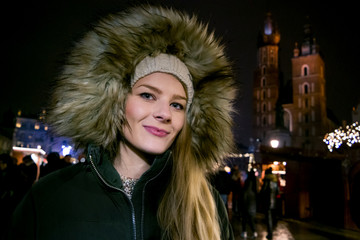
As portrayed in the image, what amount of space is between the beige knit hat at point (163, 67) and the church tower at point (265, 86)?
246 ft

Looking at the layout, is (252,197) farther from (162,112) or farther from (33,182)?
(162,112)

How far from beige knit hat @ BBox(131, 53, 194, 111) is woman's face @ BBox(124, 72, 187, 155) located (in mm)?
26

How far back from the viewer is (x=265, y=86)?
255 feet

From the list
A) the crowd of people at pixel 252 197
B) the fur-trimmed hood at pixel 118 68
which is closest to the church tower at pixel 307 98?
the crowd of people at pixel 252 197

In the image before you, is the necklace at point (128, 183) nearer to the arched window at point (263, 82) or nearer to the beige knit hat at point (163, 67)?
the beige knit hat at point (163, 67)

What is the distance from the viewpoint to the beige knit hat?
66.6 inches

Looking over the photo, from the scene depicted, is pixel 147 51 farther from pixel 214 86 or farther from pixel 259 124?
pixel 259 124

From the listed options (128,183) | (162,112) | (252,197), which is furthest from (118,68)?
(252,197)

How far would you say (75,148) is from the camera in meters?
1.80

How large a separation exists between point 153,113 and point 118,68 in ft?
1.12

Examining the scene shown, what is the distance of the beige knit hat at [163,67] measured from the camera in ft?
5.55

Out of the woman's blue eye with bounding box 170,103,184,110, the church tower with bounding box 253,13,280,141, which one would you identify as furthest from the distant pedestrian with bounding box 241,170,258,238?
the church tower with bounding box 253,13,280,141

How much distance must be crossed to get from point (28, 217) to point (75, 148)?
1.67ft

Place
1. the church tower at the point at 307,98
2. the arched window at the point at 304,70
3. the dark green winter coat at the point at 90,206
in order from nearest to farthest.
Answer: the dark green winter coat at the point at 90,206 < the church tower at the point at 307,98 < the arched window at the point at 304,70
